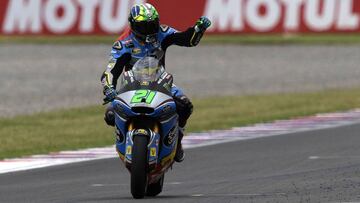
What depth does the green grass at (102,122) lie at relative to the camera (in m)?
16.3

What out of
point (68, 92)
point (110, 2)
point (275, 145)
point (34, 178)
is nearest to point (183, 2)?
point (110, 2)

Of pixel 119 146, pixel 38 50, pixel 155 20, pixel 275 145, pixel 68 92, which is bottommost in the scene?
pixel 38 50

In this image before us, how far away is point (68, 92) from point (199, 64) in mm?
7253

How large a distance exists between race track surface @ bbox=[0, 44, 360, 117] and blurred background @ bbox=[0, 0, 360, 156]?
2cm

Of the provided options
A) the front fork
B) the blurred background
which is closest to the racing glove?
the front fork

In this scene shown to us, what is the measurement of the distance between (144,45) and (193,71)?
Answer: 19051mm

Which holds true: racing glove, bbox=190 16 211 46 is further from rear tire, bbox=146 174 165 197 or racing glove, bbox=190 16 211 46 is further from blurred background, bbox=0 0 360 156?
blurred background, bbox=0 0 360 156

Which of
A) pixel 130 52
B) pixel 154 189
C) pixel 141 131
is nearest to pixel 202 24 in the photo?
pixel 130 52

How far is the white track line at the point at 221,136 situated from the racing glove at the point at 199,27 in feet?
10.5

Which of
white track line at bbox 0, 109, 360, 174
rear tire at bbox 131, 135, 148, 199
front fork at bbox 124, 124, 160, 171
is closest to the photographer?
rear tire at bbox 131, 135, 148, 199

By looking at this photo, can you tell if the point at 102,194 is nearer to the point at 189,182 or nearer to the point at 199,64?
the point at 189,182

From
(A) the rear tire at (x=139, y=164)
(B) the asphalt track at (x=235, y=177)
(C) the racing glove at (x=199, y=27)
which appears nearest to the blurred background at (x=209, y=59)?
(B) the asphalt track at (x=235, y=177)

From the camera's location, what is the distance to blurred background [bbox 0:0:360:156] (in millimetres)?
21453

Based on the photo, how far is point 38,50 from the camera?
119ft
